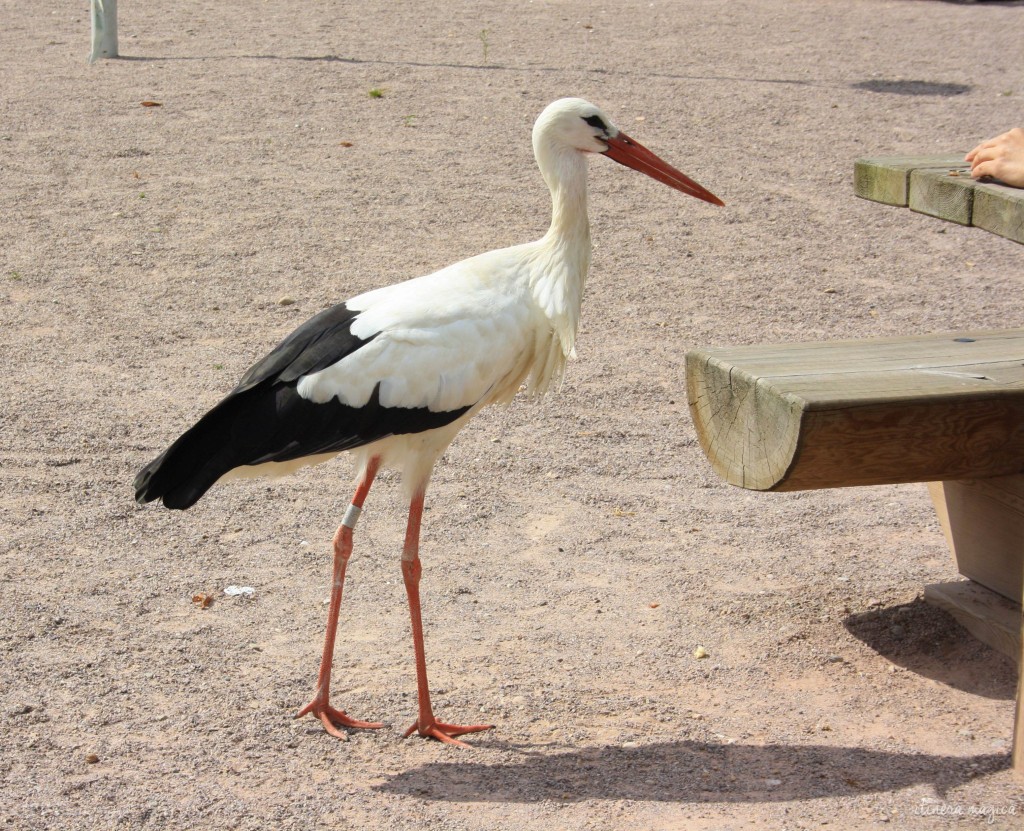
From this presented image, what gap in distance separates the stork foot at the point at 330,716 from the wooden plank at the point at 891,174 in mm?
2127

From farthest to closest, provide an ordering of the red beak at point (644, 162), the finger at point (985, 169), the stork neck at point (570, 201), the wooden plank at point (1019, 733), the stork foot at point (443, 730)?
the red beak at point (644, 162) < the stork neck at point (570, 201) < the stork foot at point (443, 730) < the finger at point (985, 169) < the wooden plank at point (1019, 733)

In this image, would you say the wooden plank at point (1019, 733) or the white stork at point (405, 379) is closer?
the wooden plank at point (1019, 733)

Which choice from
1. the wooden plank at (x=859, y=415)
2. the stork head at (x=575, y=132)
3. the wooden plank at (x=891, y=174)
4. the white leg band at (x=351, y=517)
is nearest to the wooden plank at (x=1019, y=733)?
the wooden plank at (x=859, y=415)

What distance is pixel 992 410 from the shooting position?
3389 mm

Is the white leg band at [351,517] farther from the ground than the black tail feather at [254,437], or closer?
closer

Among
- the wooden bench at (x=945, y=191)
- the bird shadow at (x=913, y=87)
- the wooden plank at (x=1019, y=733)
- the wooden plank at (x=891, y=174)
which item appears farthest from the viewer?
the bird shadow at (x=913, y=87)

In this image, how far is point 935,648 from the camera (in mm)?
3986

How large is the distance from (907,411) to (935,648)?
1.03m

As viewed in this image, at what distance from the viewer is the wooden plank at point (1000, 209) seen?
3307mm

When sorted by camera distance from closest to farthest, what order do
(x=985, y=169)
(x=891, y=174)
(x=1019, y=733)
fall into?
1. (x=1019, y=733)
2. (x=985, y=169)
3. (x=891, y=174)

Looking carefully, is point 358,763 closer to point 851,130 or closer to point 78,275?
point 78,275

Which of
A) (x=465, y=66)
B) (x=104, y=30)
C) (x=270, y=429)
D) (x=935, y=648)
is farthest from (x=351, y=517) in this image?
(x=104, y=30)

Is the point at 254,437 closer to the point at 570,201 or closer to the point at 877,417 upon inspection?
the point at 570,201

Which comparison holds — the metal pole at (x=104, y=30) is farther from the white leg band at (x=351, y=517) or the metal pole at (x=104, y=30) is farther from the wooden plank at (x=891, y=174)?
the wooden plank at (x=891, y=174)
